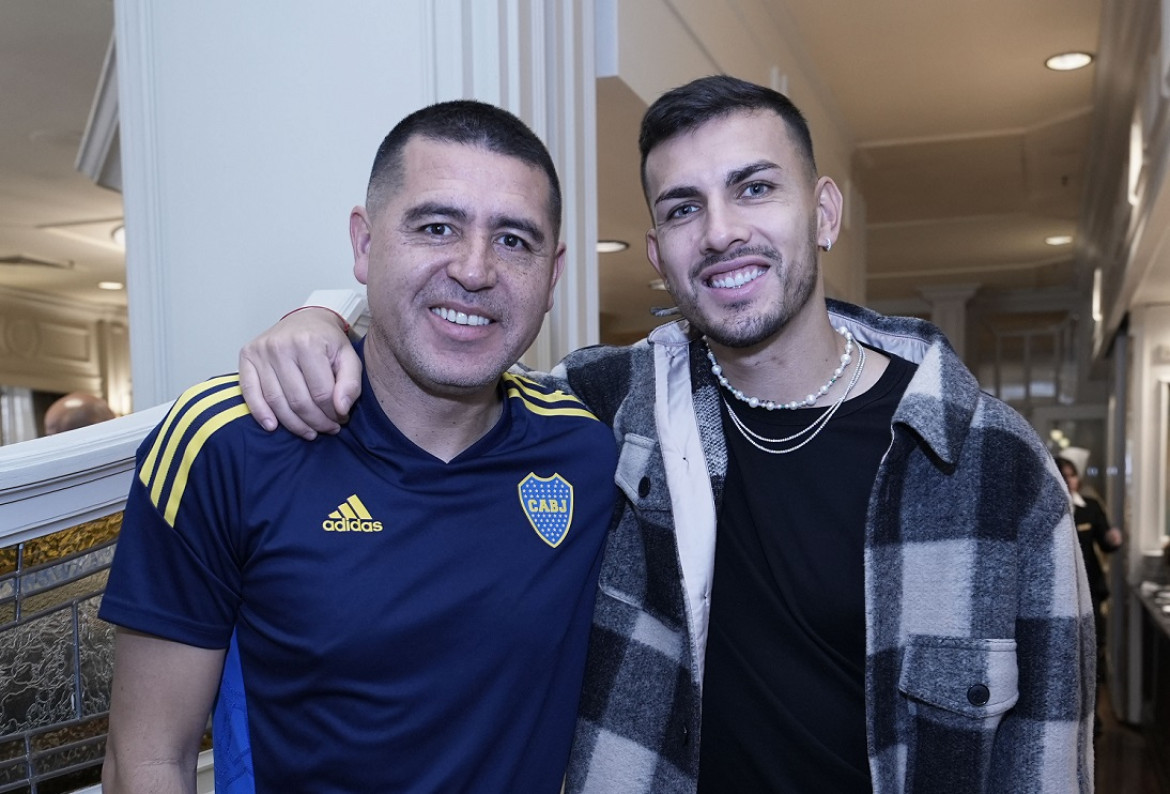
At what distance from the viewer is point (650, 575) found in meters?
1.43

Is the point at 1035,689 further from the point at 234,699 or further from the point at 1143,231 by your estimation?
the point at 1143,231

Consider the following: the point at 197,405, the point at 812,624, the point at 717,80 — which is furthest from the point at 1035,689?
the point at 197,405

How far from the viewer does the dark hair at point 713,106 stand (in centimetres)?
147

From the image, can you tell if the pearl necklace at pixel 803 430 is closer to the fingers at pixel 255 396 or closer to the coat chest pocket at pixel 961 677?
the coat chest pocket at pixel 961 677

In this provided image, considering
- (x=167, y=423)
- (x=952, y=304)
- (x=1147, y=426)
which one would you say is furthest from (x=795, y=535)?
(x=952, y=304)

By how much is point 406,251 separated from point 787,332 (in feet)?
1.77

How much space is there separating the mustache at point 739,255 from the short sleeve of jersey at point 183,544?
25.6 inches

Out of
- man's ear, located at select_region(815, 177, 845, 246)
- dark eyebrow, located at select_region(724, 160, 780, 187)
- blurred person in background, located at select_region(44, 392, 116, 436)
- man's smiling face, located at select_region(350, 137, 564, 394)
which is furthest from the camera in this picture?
blurred person in background, located at select_region(44, 392, 116, 436)

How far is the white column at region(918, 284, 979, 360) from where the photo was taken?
9422mm

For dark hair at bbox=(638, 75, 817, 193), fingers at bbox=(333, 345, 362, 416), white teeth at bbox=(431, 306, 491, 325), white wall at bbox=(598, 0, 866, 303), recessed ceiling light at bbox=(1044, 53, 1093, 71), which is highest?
recessed ceiling light at bbox=(1044, 53, 1093, 71)

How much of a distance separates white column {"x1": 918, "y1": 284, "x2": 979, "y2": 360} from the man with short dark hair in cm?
872

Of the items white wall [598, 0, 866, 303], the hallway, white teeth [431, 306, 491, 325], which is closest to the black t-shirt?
Result: white teeth [431, 306, 491, 325]

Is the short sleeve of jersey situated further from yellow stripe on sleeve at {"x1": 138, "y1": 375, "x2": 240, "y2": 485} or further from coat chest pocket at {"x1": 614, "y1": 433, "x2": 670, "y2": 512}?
coat chest pocket at {"x1": 614, "y1": 433, "x2": 670, "y2": 512}

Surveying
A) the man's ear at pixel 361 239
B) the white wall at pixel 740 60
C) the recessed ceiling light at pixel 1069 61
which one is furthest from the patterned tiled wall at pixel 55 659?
the recessed ceiling light at pixel 1069 61
